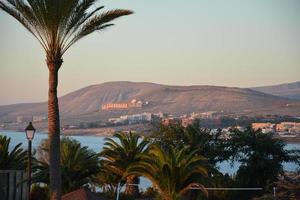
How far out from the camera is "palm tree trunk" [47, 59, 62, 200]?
54.9 feet

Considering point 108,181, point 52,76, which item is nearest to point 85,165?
point 108,181

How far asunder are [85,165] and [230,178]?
7233 mm

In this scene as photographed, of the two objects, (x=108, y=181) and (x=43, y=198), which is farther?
(x=108, y=181)

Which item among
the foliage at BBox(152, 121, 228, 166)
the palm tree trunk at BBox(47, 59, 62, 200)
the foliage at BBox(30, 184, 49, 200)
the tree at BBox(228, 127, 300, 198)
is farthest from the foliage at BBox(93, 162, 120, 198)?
the palm tree trunk at BBox(47, 59, 62, 200)

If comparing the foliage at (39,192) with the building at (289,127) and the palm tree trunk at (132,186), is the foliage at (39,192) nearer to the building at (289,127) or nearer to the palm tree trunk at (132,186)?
the palm tree trunk at (132,186)

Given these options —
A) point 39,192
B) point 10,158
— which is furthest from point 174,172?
point 10,158

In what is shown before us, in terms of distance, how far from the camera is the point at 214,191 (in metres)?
25.6

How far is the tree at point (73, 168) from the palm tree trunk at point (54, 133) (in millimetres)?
8766

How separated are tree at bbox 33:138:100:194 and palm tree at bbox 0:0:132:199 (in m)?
8.89

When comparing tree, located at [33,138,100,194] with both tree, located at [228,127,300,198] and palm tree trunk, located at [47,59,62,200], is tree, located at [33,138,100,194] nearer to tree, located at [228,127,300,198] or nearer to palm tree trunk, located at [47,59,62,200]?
tree, located at [228,127,300,198]

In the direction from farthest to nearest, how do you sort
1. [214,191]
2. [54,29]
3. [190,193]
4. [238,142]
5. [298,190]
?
[238,142], [214,191], [190,193], [298,190], [54,29]

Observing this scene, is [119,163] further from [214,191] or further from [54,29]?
[54,29]

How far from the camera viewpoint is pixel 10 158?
26484 mm

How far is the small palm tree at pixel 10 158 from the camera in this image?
26156 millimetres
